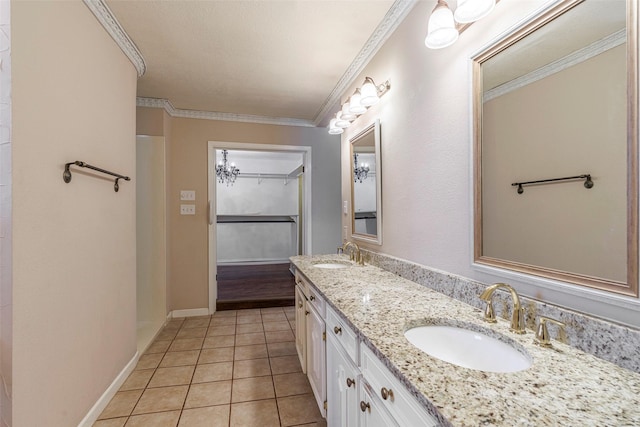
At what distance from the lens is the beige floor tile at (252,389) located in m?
1.90

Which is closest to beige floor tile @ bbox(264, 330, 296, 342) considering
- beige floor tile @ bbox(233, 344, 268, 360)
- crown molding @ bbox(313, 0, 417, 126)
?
beige floor tile @ bbox(233, 344, 268, 360)

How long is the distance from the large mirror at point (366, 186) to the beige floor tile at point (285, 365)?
116cm

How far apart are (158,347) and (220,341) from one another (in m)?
0.55

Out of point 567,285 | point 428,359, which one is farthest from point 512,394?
point 567,285

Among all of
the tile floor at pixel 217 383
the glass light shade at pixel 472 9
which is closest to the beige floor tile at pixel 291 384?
the tile floor at pixel 217 383

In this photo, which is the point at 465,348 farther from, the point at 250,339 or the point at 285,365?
the point at 250,339

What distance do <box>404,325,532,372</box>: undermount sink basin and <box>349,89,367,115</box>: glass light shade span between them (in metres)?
1.56

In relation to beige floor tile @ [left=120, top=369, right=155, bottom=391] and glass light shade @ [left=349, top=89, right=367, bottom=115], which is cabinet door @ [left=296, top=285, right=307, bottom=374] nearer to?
beige floor tile @ [left=120, top=369, right=155, bottom=391]

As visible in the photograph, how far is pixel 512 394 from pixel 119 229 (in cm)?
235

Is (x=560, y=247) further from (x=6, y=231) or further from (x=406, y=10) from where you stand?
(x=6, y=231)

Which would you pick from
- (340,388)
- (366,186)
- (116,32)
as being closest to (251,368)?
(340,388)

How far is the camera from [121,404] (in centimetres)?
183

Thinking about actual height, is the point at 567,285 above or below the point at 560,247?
below

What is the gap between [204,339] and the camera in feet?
9.18
